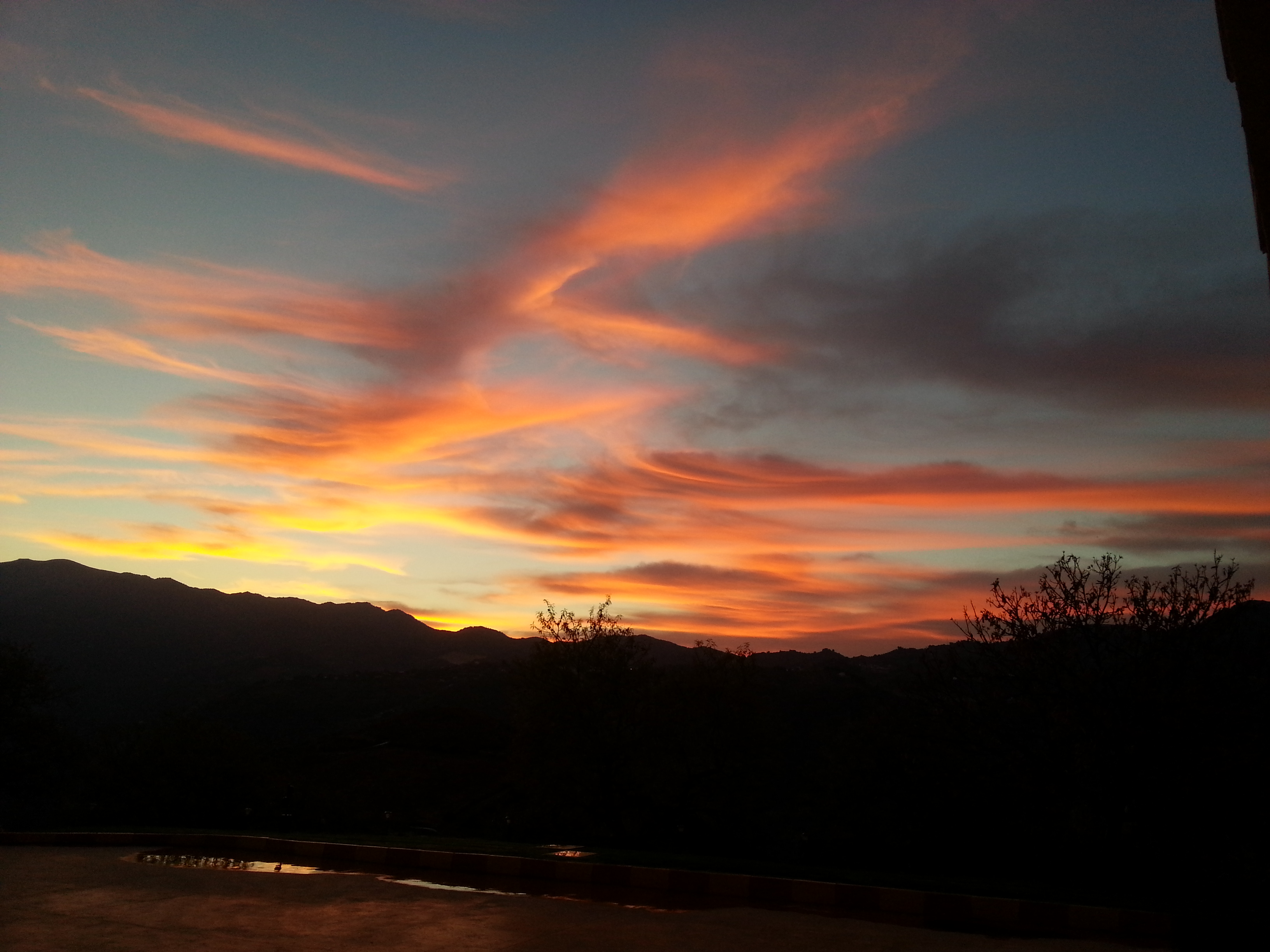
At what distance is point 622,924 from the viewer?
970 cm

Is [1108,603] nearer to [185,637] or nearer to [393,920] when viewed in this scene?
[393,920]

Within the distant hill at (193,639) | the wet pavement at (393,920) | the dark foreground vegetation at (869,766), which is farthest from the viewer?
the distant hill at (193,639)

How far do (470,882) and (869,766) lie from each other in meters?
28.7

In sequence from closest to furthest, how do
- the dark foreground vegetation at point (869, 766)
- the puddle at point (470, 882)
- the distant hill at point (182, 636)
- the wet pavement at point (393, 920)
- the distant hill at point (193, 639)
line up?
1. the wet pavement at point (393, 920)
2. the puddle at point (470, 882)
3. the dark foreground vegetation at point (869, 766)
4. the distant hill at point (193, 639)
5. the distant hill at point (182, 636)

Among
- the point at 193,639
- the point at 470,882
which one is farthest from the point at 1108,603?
the point at 193,639

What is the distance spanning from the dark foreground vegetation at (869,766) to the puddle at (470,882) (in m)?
2.82

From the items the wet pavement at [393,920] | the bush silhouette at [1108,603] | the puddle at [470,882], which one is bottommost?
the puddle at [470,882]

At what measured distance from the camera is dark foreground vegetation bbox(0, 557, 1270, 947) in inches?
707

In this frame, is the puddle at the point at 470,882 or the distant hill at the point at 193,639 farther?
the distant hill at the point at 193,639

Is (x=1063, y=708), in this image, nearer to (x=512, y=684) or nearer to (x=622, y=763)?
(x=622, y=763)

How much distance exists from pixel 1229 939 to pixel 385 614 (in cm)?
19276

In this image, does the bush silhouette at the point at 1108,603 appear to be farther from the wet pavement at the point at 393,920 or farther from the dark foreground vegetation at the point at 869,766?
the wet pavement at the point at 393,920

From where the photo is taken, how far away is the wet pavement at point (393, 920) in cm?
858

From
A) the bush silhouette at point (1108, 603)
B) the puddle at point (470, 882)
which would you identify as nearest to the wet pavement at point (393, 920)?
the puddle at point (470, 882)
